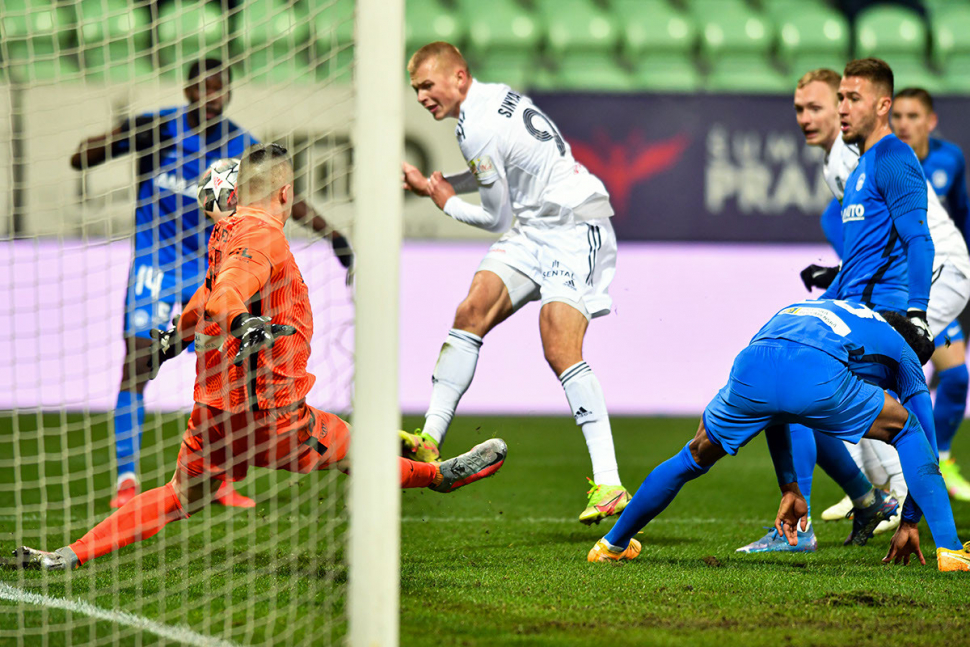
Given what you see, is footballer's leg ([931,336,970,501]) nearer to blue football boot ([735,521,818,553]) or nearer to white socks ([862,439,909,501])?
white socks ([862,439,909,501])

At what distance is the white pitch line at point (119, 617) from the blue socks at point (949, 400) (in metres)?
4.29

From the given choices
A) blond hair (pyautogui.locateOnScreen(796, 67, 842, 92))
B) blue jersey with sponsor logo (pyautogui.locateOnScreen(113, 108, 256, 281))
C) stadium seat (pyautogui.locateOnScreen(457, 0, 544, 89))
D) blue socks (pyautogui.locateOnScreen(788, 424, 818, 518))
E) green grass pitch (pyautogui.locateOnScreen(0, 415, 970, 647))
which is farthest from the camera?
stadium seat (pyautogui.locateOnScreen(457, 0, 544, 89))

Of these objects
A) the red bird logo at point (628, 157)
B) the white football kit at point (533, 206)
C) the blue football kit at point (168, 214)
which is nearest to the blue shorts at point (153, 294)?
the blue football kit at point (168, 214)

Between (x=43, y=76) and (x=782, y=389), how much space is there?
896cm

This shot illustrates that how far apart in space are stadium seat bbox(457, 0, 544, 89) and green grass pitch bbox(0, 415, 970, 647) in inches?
263

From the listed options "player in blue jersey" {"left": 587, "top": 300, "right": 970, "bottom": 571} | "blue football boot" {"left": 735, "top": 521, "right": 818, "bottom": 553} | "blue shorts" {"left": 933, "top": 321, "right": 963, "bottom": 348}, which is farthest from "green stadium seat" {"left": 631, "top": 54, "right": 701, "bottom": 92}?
"player in blue jersey" {"left": 587, "top": 300, "right": 970, "bottom": 571}

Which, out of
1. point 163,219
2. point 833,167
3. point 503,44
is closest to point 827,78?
point 833,167

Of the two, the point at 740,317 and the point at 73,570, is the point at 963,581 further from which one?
the point at 740,317

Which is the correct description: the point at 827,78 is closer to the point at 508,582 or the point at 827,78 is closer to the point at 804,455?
the point at 804,455

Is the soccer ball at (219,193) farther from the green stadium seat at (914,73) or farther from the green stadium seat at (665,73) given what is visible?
the green stadium seat at (914,73)

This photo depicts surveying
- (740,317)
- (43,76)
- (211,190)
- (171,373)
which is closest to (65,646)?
(211,190)

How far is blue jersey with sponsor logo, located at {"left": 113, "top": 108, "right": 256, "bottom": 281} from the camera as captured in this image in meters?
5.75

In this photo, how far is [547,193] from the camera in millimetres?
5145

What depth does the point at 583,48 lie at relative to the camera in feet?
39.2
